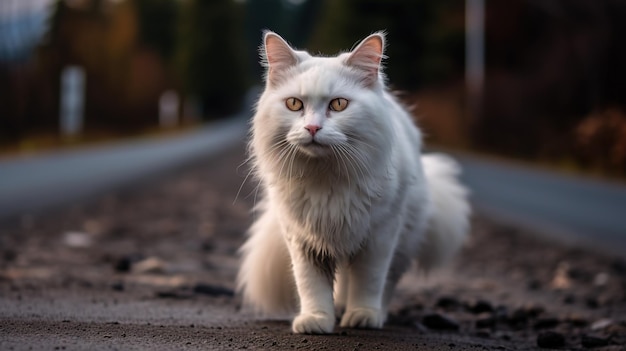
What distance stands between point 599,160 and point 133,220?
868 centimetres

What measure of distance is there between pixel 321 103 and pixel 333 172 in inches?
14.2

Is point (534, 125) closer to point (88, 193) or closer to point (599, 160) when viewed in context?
point (599, 160)

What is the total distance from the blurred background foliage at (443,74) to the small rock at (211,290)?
5.28ft

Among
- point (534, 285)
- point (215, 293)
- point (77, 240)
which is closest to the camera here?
point (215, 293)

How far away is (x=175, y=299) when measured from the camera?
541cm

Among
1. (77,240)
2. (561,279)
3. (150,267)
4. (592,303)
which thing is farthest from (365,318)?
(77,240)

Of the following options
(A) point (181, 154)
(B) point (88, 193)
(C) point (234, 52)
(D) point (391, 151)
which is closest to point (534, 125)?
(A) point (181, 154)

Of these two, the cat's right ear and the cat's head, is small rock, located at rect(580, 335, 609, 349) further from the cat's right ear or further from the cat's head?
the cat's right ear

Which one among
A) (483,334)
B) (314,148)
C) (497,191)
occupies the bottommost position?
(483,334)

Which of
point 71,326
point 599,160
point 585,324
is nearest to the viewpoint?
point 71,326

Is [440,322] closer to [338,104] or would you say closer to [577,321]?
[577,321]

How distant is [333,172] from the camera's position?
423 cm

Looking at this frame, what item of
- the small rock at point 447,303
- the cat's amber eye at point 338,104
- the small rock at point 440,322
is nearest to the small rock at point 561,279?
the small rock at point 447,303

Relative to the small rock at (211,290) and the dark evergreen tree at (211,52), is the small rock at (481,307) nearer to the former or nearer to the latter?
the small rock at (211,290)
